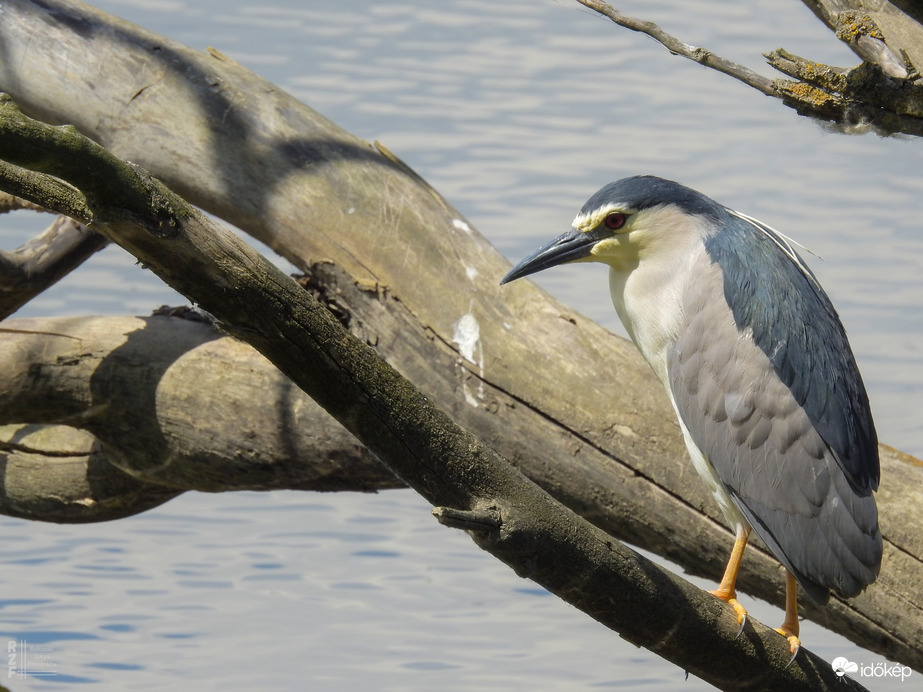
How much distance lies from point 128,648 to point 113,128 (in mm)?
1958

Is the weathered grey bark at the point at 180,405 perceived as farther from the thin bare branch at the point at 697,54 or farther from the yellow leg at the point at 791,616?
the thin bare branch at the point at 697,54

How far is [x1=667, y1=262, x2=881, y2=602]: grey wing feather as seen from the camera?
6.85 feet

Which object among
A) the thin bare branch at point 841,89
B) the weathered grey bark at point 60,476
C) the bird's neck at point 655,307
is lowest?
the weathered grey bark at point 60,476

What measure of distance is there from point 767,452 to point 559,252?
0.59 m

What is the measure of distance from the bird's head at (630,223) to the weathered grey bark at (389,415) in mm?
823

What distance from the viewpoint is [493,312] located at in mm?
2625

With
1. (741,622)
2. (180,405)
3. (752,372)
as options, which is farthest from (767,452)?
(180,405)

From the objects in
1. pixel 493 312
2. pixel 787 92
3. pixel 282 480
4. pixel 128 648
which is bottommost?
pixel 128 648

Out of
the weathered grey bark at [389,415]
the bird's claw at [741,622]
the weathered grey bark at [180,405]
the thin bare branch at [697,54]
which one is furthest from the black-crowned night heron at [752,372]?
the weathered grey bark at [180,405]

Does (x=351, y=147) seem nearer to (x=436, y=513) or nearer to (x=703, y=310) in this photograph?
(x=703, y=310)

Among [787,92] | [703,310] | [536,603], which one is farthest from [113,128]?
[536,603]

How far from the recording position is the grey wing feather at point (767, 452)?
209 cm
